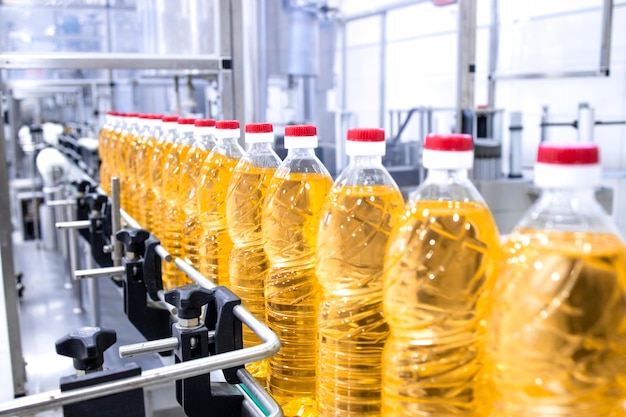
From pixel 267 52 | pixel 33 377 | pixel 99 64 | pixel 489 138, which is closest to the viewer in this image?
pixel 99 64

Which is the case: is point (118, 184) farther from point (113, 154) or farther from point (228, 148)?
point (113, 154)

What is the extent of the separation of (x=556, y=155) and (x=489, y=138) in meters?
2.60

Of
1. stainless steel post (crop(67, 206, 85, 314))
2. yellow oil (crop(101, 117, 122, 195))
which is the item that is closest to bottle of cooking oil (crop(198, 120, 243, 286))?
yellow oil (crop(101, 117, 122, 195))

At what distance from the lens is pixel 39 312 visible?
331cm

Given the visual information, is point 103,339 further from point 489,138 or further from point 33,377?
point 489,138

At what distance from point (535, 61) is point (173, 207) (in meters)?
3.49

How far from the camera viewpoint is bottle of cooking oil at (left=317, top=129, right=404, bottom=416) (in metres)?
0.75

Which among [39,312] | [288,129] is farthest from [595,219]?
[39,312]

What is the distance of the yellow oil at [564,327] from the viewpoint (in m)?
0.49

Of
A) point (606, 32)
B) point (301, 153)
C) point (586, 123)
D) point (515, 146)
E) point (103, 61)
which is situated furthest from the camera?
point (515, 146)

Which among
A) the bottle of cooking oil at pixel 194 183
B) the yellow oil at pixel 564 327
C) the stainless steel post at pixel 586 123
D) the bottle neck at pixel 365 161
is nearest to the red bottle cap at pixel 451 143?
the yellow oil at pixel 564 327

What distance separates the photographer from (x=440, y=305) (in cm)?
62

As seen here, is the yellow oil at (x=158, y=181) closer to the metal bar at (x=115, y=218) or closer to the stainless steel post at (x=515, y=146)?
the metal bar at (x=115, y=218)

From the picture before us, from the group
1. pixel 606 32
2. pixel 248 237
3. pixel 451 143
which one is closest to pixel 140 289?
pixel 248 237
